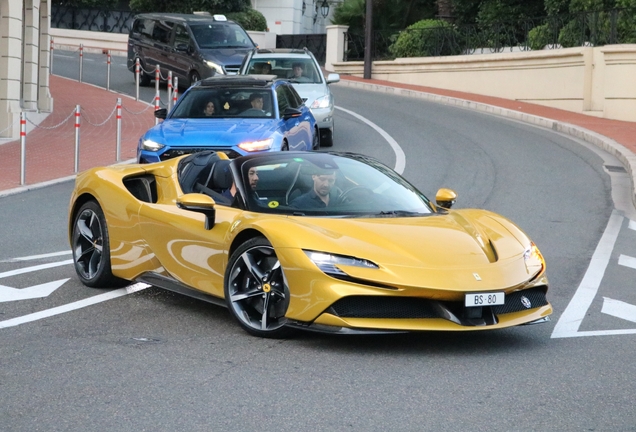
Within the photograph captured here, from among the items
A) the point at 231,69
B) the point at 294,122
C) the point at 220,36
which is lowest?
the point at 294,122

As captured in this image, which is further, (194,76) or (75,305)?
(194,76)

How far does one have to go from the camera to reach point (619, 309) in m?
8.63

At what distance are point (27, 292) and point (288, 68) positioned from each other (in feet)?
48.3

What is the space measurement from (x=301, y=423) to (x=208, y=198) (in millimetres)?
2663

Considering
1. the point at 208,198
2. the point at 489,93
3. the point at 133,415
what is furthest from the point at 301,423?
the point at 489,93

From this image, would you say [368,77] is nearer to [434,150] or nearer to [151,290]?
[434,150]

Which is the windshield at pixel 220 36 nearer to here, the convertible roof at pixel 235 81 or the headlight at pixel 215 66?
the headlight at pixel 215 66


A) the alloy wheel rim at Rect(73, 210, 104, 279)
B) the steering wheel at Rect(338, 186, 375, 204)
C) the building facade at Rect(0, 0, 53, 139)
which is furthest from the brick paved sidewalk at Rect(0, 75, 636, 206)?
the steering wheel at Rect(338, 186, 375, 204)

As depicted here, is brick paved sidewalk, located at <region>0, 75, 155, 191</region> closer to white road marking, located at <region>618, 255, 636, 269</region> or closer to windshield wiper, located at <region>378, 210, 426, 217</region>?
white road marking, located at <region>618, 255, 636, 269</region>

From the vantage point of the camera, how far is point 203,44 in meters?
29.1

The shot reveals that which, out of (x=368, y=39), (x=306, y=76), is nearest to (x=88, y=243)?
(x=306, y=76)

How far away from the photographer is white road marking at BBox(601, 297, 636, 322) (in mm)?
8359

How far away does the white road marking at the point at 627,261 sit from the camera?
11023 millimetres

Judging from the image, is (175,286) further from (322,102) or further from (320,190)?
(322,102)
